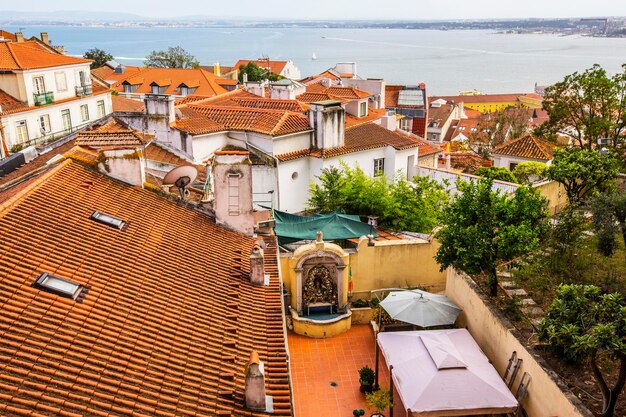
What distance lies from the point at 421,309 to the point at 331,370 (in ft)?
12.2

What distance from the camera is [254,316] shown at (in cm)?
1288

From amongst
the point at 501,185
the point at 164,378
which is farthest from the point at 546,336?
the point at 501,185

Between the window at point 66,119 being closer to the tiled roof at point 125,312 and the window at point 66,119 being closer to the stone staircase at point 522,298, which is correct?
the tiled roof at point 125,312

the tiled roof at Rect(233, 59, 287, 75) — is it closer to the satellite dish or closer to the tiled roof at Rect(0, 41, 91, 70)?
the tiled roof at Rect(0, 41, 91, 70)

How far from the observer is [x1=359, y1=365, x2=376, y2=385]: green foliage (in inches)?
692

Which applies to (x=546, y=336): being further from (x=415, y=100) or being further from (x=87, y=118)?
(x=415, y=100)

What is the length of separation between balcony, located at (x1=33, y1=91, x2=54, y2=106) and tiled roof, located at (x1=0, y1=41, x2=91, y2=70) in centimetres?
212

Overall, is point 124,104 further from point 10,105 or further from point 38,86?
point 10,105

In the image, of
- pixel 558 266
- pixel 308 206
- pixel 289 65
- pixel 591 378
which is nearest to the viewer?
pixel 591 378

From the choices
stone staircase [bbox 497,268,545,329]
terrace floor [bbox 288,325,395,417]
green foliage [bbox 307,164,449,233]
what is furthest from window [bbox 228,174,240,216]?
green foliage [bbox 307,164,449,233]

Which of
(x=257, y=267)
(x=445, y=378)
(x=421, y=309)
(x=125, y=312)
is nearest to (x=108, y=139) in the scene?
(x=257, y=267)

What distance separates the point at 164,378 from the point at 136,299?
236 cm

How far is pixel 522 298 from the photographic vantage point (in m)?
18.2

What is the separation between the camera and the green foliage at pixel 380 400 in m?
16.2
